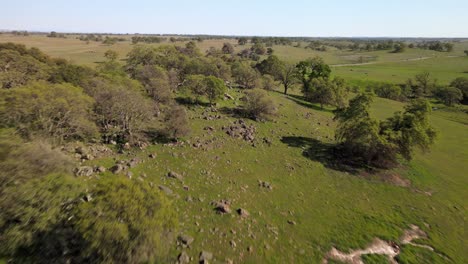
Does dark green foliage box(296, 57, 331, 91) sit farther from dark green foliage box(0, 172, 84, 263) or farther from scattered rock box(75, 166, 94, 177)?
dark green foliage box(0, 172, 84, 263)

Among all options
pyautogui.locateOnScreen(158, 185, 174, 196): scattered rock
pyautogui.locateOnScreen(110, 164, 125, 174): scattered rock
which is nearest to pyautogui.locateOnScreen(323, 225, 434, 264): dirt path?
pyautogui.locateOnScreen(158, 185, 174, 196): scattered rock

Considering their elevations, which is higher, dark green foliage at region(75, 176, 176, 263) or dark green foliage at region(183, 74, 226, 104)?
dark green foliage at region(183, 74, 226, 104)

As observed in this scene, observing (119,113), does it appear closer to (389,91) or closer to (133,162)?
(133,162)

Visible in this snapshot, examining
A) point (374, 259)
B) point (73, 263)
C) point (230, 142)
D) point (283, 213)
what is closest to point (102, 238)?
point (73, 263)

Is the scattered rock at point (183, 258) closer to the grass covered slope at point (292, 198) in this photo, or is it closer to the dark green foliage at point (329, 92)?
the grass covered slope at point (292, 198)

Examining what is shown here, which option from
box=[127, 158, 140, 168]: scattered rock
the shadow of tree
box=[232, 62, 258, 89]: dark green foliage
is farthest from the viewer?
box=[232, 62, 258, 89]: dark green foliage

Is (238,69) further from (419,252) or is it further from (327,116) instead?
(419,252)

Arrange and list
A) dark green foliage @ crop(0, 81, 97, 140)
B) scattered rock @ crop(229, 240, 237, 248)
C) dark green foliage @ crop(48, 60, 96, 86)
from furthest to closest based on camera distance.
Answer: dark green foliage @ crop(48, 60, 96, 86) < dark green foliage @ crop(0, 81, 97, 140) < scattered rock @ crop(229, 240, 237, 248)
